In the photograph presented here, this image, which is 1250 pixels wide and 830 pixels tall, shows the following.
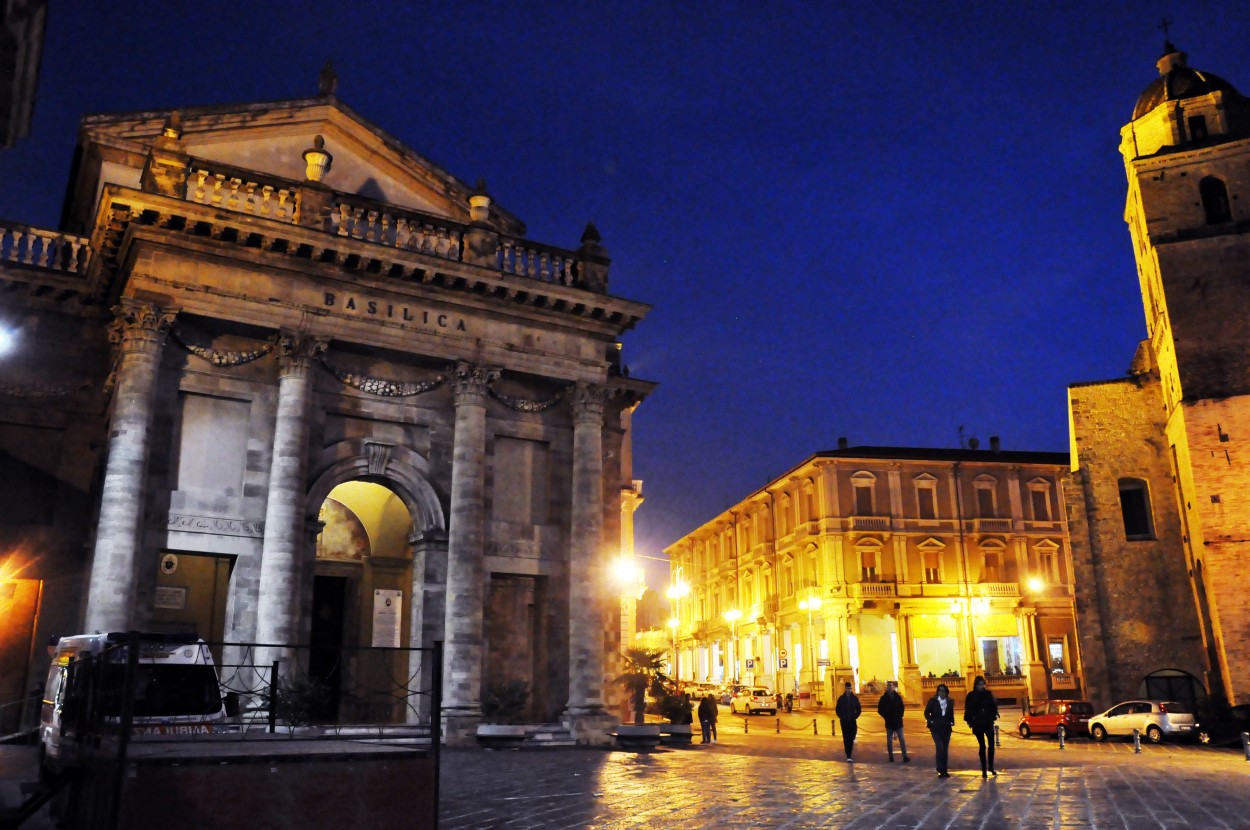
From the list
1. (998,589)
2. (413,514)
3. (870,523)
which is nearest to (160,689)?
(413,514)

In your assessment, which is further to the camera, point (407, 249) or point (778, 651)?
point (778, 651)

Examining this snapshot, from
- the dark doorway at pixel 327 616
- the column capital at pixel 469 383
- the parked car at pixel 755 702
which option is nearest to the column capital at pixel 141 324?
the column capital at pixel 469 383

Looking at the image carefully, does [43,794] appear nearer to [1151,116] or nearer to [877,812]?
A: [877,812]

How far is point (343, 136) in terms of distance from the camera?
24.2 metres

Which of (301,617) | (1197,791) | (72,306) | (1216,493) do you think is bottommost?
(1197,791)

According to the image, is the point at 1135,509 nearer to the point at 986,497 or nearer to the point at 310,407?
the point at 986,497

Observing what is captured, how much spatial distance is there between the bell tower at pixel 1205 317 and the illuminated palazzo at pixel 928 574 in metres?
19.2

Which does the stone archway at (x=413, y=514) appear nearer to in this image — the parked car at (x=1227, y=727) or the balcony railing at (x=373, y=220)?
the balcony railing at (x=373, y=220)

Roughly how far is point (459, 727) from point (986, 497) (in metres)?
40.5

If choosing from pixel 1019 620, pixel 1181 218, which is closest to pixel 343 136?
pixel 1181 218

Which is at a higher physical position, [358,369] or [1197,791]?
[358,369]

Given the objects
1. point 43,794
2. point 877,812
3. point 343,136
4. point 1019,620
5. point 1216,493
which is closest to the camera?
point 43,794

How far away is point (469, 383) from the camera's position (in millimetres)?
21797

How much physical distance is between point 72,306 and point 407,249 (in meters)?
7.61
